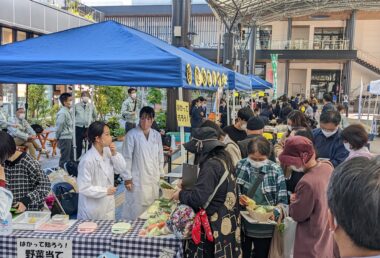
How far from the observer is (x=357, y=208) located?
1198 millimetres

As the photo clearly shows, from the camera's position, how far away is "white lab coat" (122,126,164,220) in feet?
15.8

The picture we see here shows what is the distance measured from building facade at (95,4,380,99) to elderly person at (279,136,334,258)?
88.0ft

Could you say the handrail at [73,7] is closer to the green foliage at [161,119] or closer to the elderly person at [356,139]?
the green foliage at [161,119]

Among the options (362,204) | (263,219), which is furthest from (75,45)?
(362,204)

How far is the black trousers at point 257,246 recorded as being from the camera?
12.1ft

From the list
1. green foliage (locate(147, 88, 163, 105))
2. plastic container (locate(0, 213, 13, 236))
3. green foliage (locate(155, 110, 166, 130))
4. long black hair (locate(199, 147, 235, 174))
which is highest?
green foliage (locate(147, 88, 163, 105))

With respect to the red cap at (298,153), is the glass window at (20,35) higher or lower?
higher

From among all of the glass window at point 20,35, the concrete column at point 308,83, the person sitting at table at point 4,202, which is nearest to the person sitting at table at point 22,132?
the person sitting at table at point 4,202

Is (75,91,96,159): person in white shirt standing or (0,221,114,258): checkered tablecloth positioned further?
(75,91,96,159): person in white shirt standing

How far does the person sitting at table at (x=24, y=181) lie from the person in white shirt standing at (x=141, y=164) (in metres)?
1.30

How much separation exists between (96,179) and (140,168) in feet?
3.26

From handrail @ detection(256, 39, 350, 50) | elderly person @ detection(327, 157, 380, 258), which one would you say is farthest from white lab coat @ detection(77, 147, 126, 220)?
handrail @ detection(256, 39, 350, 50)

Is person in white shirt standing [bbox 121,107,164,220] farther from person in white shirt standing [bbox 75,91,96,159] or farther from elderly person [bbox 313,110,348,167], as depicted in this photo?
person in white shirt standing [bbox 75,91,96,159]

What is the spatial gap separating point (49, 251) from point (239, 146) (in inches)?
105
